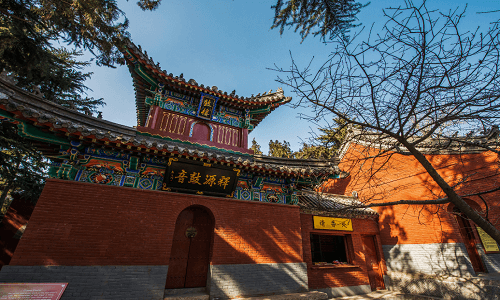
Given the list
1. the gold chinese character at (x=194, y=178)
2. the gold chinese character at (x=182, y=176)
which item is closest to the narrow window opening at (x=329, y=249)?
the gold chinese character at (x=194, y=178)

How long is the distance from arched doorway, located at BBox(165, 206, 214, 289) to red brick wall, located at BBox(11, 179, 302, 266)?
475 mm

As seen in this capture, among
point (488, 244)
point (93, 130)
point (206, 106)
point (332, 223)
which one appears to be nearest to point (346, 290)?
point (332, 223)

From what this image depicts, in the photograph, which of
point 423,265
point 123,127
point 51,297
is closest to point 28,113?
point 123,127

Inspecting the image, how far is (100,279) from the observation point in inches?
171

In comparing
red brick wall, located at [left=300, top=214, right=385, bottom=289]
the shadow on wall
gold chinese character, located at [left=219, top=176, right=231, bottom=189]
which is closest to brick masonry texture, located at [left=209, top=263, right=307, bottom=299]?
the shadow on wall

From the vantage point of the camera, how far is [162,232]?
16.9 feet

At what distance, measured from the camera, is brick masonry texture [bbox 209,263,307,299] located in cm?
521

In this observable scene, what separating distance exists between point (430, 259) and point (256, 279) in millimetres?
7083

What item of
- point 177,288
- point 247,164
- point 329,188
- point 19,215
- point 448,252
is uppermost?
point 329,188

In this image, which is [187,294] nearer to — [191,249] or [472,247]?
[191,249]

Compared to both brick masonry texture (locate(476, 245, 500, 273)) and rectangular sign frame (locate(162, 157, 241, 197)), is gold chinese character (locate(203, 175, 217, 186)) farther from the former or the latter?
brick masonry texture (locate(476, 245, 500, 273))

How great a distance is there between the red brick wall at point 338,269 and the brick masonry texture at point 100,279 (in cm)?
458

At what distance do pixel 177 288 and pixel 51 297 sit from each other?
3.08 m

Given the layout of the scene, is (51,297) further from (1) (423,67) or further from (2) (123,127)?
(1) (423,67)
